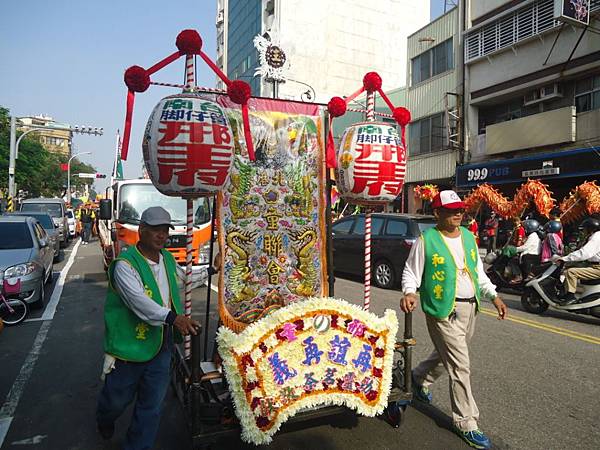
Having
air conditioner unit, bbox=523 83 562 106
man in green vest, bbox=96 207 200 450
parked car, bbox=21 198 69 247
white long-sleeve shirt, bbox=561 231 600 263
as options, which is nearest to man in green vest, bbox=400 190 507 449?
man in green vest, bbox=96 207 200 450

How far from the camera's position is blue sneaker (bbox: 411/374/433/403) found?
13.1 ft

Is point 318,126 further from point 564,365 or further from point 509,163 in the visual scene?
point 509,163

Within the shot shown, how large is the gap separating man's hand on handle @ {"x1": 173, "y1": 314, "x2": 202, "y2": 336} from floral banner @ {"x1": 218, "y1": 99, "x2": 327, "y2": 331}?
4.67 feet

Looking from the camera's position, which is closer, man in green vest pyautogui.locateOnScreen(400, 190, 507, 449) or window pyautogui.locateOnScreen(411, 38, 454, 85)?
man in green vest pyautogui.locateOnScreen(400, 190, 507, 449)

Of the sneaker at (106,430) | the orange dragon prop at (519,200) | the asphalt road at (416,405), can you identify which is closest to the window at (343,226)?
the orange dragon prop at (519,200)

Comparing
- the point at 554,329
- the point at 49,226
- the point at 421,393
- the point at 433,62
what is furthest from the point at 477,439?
the point at 433,62

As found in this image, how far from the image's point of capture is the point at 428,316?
11.8ft

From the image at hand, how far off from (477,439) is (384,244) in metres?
7.07

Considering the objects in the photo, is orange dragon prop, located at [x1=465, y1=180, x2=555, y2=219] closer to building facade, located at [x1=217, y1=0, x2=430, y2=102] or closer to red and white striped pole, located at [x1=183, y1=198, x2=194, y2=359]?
red and white striped pole, located at [x1=183, y1=198, x2=194, y2=359]

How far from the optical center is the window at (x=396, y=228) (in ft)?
32.8

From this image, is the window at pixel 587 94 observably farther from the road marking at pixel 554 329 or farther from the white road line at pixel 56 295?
the white road line at pixel 56 295

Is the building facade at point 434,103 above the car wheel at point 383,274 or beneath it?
above

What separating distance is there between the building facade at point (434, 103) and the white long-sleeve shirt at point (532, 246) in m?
12.1

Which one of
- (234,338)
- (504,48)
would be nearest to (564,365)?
(234,338)
